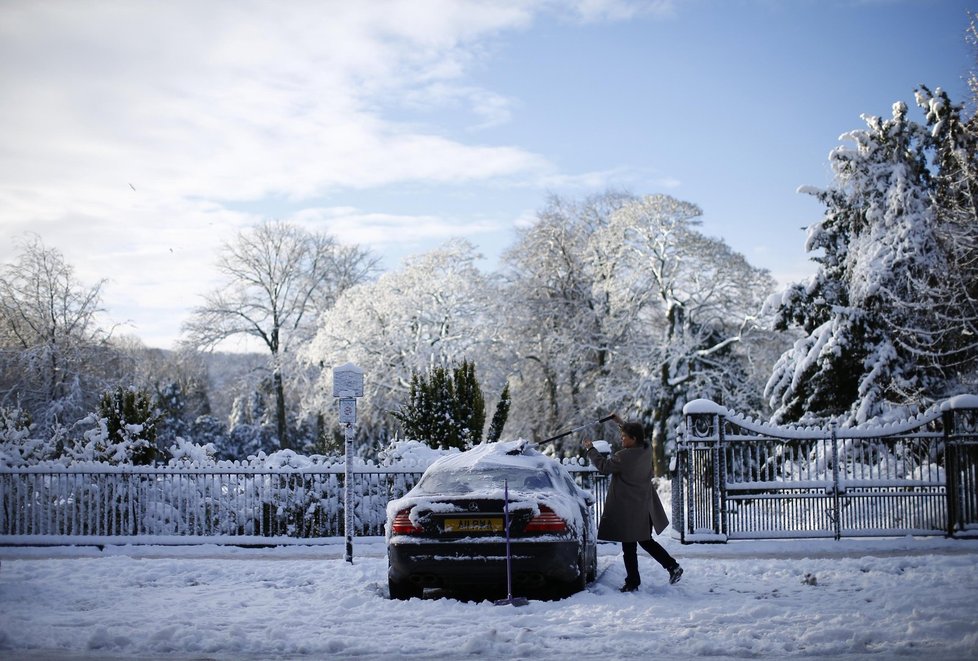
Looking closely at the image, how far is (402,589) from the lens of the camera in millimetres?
9773

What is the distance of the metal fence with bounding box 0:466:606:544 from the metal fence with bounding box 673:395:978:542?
495cm

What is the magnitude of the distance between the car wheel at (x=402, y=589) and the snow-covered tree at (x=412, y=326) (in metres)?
29.5

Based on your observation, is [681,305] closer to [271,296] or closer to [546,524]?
[271,296]

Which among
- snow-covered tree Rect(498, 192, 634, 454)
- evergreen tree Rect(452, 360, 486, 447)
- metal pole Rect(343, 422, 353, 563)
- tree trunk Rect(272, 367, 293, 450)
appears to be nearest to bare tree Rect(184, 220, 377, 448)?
tree trunk Rect(272, 367, 293, 450)

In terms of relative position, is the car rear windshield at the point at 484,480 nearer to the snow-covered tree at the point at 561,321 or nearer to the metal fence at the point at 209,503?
the metal fence at the point at 209,503

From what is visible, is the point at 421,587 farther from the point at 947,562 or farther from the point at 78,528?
the point at 78,528

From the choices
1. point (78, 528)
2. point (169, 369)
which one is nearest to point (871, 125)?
point (78, 528)

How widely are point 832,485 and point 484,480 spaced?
7.59 metres

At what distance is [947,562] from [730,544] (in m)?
3.83

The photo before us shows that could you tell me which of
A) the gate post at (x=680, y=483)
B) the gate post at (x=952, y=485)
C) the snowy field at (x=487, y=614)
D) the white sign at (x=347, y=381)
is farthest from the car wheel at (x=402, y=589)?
the gate post at (x=952, y=485)

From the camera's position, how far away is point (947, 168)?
2673 cm

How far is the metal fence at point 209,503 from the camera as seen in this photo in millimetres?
16844

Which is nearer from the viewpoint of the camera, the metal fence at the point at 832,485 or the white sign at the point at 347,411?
the white sign at the point at 347,411

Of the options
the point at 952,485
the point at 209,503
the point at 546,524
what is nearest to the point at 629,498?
Result: the point at 546,524
